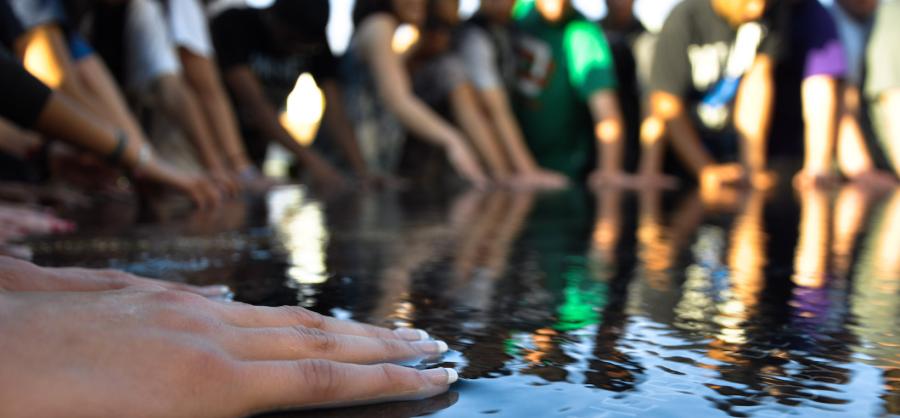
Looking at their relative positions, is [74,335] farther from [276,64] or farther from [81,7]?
[276,64]

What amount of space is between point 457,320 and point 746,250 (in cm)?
69

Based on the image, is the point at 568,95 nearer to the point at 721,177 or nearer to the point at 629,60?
the point at 629,60

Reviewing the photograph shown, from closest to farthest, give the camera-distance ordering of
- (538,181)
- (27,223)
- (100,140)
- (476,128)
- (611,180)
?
(27,223) < (100,140) < (538,181) < (611,180) < (476,128)

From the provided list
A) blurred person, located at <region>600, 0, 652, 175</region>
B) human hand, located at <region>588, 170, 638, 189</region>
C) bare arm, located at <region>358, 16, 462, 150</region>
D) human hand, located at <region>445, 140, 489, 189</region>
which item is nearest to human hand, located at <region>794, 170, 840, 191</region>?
human hand, located at <region>588, 170, 638, 189</region>

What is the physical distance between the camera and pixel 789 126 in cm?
389

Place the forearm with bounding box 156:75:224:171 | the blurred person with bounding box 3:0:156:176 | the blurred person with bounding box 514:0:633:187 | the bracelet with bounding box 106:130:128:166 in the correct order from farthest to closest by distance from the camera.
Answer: the blurred person with bounding box 514:0:633:187, the forearm with bounding box 156:75:224:171, the blurred person with bounding box 3:0:156:176, the bracelet with bounding box 106:130:128:166

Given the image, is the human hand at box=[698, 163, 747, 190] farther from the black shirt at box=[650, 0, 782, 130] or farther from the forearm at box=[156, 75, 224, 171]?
the forearm at box=[156, 75, 224, 171]

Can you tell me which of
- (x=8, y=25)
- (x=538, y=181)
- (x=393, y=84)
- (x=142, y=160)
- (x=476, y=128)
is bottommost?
(x=142, y=160)

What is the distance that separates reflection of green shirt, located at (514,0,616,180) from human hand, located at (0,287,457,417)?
3511 mm

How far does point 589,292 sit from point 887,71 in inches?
115

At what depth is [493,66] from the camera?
12.9 feet

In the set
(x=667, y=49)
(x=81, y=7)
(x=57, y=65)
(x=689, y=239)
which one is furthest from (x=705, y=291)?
(x=667, y=49)

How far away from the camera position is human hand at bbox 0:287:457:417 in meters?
0.42

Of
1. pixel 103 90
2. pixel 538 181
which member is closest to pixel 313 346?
pixel 103 90
